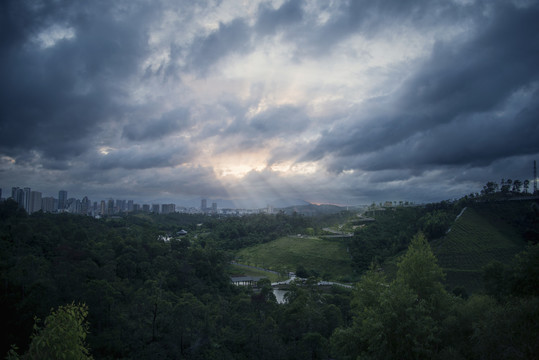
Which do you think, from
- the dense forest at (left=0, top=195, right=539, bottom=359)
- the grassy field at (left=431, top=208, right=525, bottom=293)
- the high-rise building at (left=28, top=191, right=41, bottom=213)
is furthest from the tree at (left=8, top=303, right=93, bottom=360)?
the high-rise building at (left=28, top=191, right=41, bottom=213)

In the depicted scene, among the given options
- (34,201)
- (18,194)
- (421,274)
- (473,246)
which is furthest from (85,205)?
(421,274)

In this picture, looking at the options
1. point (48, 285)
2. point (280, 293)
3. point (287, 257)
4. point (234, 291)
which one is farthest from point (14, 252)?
point (287, 257)

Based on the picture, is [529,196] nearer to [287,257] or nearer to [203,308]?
[287,257]

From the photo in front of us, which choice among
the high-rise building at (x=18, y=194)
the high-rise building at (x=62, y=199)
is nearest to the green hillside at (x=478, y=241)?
the high-rise building at (x=18, y=194)

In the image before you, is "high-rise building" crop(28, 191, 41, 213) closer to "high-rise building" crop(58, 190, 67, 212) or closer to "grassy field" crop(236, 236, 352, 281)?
"high-rise building" crop(58, 190, 67, 212)

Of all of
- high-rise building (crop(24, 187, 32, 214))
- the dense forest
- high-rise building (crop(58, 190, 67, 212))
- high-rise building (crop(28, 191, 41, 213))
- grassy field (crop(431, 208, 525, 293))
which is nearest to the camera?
the dense forest

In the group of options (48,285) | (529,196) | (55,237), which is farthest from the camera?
(529,196)
